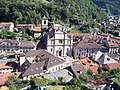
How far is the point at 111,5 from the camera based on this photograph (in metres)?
150

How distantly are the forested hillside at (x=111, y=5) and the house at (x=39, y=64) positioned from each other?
104 metres

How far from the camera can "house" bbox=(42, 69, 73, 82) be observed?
3525 centimetres

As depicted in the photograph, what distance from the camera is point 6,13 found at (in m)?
71.7

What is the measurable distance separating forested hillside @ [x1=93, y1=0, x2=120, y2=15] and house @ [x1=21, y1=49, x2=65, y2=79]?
10445cm

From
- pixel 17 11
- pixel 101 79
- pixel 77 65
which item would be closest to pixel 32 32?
pixel 17 11

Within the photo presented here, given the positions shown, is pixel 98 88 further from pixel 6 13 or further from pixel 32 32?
pixel 6 13

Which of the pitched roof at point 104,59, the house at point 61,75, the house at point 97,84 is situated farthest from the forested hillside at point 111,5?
the house at point 97,84

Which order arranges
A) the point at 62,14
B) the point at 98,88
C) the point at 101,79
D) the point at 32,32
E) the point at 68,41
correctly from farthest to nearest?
the point at 62,14 → the point at 32,32 → the point at 68,41 → the point at 101,79 → the point at 98,88

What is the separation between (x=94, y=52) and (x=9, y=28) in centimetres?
2153

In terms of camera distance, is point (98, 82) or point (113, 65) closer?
point (98, 82)

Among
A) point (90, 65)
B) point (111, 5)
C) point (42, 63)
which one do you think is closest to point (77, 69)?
point (90, 65)

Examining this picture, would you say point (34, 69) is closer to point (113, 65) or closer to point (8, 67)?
point (8, 67)

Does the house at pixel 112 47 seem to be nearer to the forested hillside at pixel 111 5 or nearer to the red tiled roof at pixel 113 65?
the red tiled roof at pixel 113 65

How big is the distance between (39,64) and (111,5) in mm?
117523
